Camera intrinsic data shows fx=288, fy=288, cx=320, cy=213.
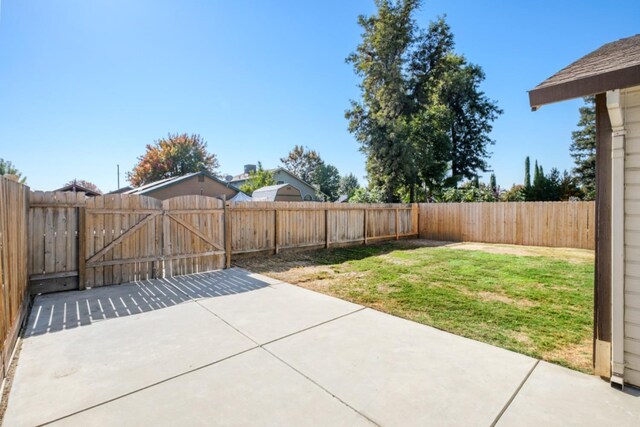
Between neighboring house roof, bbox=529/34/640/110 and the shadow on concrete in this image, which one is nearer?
neighboring house roof, bbox=529/34/640/110

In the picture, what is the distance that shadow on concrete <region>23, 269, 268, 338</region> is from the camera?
396 centimetres

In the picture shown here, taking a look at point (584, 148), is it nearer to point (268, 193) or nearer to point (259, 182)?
point (268, 193)

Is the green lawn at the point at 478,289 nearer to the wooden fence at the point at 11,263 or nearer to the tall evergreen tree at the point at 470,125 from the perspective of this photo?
the wooden fence at the point at 11,263

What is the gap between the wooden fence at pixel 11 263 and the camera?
9.04 ft

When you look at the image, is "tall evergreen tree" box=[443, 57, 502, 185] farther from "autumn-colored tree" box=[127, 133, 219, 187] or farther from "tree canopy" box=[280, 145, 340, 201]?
"autumn-colored tree" box=[127, 133, 219, 187]

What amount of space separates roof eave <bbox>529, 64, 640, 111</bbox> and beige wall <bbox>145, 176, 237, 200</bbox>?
17543mm

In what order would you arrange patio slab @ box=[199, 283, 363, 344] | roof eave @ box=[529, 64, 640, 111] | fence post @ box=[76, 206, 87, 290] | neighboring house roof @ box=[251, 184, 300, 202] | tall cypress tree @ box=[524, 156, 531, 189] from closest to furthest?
roof eave @ box=[529, 64, 640, 111] → patio slab @ box=[199, 283, 363, 344] → fence post @ box=[76, 206, 87, 290] → neighboring house roof @ box=[251, 184, 300, 202] → tall cypress tree @ box=[524, 156, 531, 189]

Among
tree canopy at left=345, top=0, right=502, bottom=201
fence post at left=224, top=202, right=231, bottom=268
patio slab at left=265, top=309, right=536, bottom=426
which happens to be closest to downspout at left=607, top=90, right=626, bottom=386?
patio slab at left=265, top=309, right=536, bottom=426

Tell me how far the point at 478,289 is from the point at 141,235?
693cm

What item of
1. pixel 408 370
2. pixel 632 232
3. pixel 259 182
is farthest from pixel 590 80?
pixel 259 182

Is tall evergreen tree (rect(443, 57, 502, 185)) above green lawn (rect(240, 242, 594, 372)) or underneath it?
above

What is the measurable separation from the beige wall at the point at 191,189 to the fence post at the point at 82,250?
42.3 feet

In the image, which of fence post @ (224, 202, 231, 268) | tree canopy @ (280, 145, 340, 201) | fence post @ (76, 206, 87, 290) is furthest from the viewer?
tree canopy @ (280, 145, 340, 201)

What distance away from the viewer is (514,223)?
11969 millimetres
